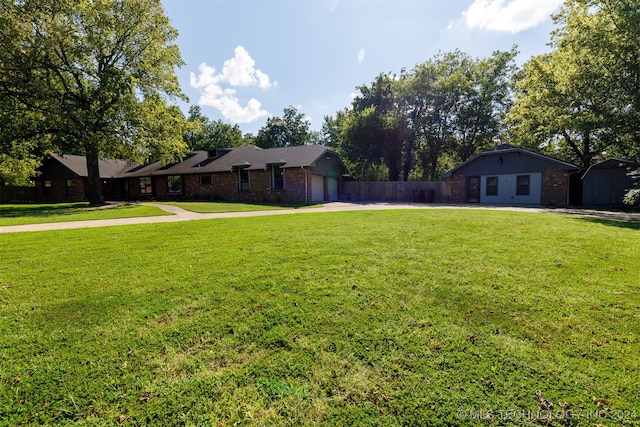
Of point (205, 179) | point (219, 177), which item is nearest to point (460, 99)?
point (219, 177)

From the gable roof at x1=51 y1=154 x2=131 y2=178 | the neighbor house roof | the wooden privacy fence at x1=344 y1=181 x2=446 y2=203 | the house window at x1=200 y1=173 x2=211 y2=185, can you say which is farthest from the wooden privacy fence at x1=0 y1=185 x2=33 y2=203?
the neighbor house roof

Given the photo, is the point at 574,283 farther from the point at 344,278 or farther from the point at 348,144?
the point at 348,144

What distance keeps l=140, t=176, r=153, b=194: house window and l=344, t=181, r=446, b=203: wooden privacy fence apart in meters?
17.5

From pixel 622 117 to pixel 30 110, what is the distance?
31175mm

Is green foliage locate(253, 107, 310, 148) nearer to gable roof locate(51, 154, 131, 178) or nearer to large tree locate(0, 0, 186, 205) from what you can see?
gable roof locate(51, 154, 131, 178)

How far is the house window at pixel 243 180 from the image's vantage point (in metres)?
22.6

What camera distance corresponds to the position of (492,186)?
20.4 metres

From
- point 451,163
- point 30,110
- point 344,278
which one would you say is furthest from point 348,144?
point 344,278

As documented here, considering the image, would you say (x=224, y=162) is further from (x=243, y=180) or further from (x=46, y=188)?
(x=46, y=188)

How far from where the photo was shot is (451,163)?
39062 millimetres

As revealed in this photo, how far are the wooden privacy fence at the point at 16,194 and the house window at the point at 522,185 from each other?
1570 inches

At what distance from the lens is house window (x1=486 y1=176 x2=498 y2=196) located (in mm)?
20266

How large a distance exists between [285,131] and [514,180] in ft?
117

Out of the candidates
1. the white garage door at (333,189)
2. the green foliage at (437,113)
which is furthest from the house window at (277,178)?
the green foliage at (437,113)
